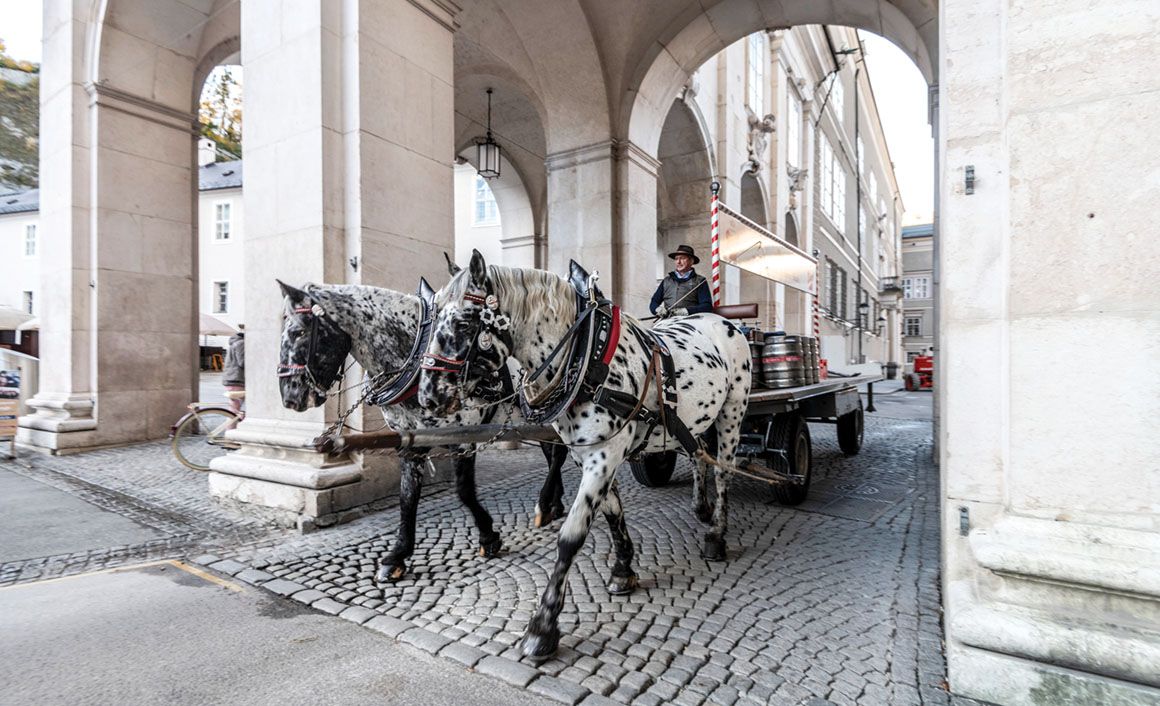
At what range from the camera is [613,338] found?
8.55 feet

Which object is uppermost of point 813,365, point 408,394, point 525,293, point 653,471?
point 525,293

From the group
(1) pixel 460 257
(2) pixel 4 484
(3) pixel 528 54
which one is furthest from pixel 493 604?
(1) pixel 460 257

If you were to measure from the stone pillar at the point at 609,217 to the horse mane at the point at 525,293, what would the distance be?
5.97 meters

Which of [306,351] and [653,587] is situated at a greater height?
[306,351]

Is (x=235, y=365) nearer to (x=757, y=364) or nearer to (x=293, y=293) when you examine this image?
(x=293, y=293)

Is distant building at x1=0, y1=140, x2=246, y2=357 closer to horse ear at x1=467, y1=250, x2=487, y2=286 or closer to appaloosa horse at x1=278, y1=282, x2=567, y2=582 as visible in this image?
appaloosa horse at x1=278, y1=282, x2=567, y2=582

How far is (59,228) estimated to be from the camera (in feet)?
23.9

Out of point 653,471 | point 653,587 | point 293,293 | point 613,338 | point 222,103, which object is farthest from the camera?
point 222,103

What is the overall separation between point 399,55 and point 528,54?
4142mm

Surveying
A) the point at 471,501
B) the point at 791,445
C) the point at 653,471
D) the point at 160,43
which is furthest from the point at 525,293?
the point at 160,43

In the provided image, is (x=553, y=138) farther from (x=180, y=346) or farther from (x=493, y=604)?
Result: (x=493, y=604)

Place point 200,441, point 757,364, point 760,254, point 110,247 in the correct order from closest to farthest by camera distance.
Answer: point 757,364, point 760,254, point 110,247, point 200,441

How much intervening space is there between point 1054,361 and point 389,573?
126 inches

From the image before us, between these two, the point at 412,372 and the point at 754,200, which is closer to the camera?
the point at 412,372
